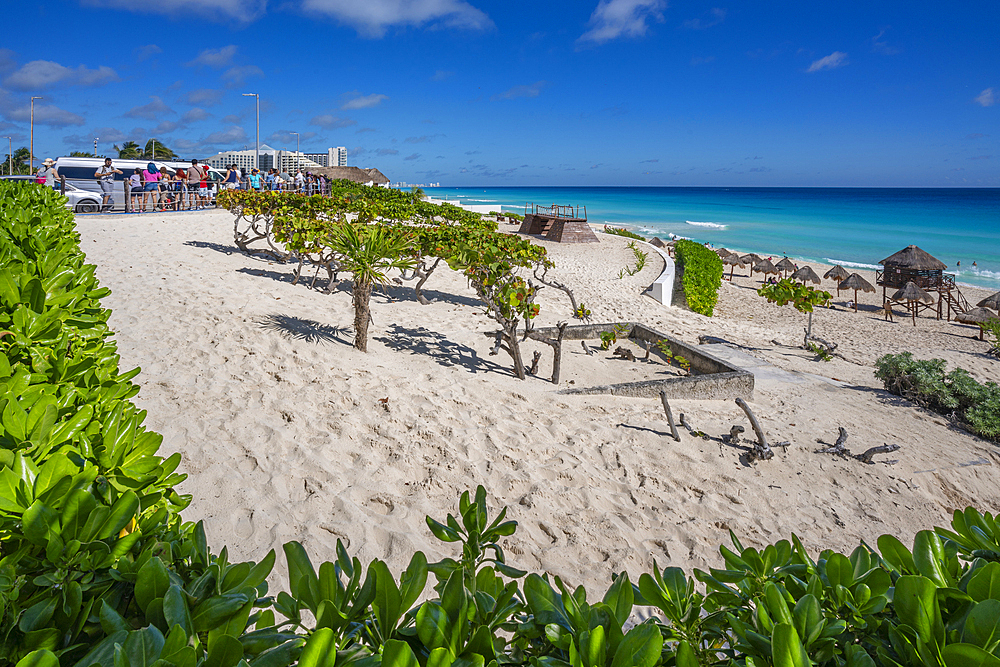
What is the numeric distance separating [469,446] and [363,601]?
378cm

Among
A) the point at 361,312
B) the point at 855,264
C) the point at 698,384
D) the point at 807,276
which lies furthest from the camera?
the point at 855,264

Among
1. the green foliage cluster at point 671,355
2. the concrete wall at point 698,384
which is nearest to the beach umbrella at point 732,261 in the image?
the green foliage cluster at point 671,355

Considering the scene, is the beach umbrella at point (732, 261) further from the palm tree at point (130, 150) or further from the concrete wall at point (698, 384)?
the palm tree at point (130, 150)

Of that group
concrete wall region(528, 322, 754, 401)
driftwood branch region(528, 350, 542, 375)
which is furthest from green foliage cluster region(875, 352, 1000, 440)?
driftwood branch region(528, 350, 542, 375)

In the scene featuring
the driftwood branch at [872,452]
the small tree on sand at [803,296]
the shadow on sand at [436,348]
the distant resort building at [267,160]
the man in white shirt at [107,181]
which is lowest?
the driftwood branch at [872,452]

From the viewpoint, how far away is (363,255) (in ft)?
20.9

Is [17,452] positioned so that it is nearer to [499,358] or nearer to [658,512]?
[658,512]

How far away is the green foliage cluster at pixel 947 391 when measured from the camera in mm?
6516

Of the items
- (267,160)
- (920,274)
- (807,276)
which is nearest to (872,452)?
(920,274)

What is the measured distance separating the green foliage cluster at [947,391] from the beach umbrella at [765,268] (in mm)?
17943

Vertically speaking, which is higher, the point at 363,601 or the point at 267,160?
the point at 267,160

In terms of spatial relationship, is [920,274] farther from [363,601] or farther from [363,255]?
[363,601]

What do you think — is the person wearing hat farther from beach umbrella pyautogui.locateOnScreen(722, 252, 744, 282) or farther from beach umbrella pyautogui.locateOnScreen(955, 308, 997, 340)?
beach umbrella pyautogui.locateOnScreen(955, 308, 997, 340)

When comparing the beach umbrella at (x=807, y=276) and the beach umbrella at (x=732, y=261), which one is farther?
the beach umbrella at (x=732, y=261)
